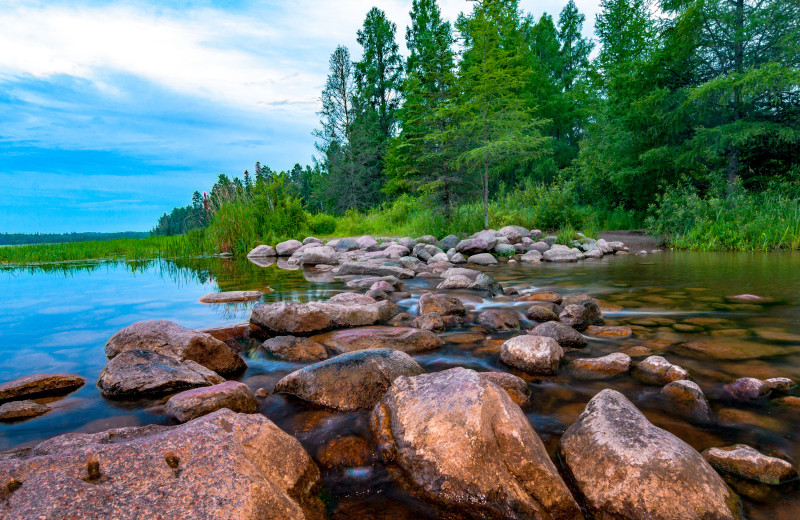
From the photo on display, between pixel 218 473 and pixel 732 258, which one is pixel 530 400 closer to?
pixel 218 473

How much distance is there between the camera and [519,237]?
13906mm

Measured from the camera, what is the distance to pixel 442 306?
524 centimetres

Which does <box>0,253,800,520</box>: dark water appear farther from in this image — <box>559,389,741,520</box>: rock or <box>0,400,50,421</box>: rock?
<box>559,389,741,520</box>: rock

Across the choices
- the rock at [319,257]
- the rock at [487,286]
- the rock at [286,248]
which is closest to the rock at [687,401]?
the rock at [487,286]

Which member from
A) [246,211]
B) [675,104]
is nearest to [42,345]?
[246,211]

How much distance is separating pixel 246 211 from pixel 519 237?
34.5 feet

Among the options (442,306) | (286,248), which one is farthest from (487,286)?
(286,248)

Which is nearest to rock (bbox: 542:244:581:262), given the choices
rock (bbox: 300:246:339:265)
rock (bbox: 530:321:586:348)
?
rock (bbox: 300:246:339:265)

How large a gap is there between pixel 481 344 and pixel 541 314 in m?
1.27

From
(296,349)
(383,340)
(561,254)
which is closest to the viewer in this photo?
(296,349)

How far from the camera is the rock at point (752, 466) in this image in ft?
6.37

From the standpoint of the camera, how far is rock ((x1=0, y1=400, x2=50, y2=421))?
2713 millimetres

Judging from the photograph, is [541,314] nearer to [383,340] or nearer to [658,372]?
[658,372]

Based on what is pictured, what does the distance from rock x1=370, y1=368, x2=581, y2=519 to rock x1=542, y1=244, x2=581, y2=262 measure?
1047 centimetres
